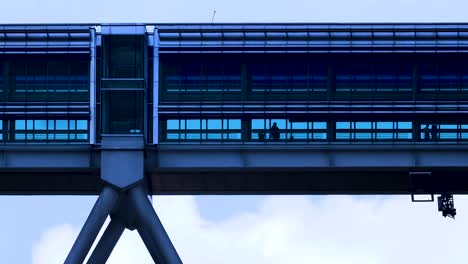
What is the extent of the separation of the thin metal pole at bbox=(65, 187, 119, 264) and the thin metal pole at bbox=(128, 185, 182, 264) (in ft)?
3.43

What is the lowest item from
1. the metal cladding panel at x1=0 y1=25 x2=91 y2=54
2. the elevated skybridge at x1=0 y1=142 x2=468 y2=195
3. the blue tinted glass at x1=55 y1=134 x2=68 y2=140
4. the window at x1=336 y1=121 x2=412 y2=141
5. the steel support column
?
the steel support column

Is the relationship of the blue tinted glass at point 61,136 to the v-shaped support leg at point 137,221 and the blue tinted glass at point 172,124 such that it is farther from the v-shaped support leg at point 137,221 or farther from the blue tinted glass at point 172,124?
the blue tinted glass at point 172,124

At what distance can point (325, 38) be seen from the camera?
116438mm

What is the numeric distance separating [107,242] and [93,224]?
3.41m

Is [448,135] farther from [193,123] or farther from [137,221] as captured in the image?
[137,221]

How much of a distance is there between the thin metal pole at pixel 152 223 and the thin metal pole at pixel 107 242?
3.11 m

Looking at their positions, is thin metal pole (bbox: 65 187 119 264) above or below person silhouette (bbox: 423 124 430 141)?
below

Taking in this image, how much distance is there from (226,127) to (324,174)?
5.74 metres

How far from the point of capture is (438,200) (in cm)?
11975

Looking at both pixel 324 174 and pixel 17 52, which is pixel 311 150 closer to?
pixel 324 174

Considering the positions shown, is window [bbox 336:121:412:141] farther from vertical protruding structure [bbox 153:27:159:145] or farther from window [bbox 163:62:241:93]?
vertical protruding structure [bbox 153:27:159:145]

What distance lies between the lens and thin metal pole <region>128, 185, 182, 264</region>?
115125 millimetres

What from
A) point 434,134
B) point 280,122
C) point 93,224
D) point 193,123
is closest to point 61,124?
point 93,224

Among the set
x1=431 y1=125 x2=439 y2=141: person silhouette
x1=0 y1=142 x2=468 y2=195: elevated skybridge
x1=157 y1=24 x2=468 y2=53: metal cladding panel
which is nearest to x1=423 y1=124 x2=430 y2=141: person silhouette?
x1=431 y1=125 x2=439 y2=141: person silhouette
